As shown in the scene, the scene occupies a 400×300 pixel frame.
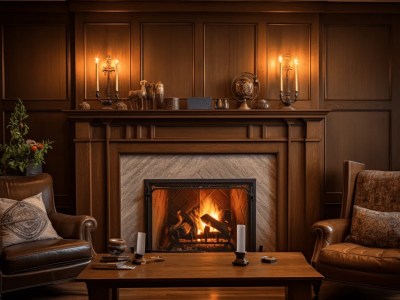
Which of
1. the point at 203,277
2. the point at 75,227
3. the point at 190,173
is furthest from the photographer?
the point at 190,173

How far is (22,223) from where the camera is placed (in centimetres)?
396

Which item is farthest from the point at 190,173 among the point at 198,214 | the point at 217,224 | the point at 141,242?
the point at 141,242

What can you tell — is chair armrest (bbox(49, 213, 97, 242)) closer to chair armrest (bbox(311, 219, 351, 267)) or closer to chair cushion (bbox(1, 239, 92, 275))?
chair cushion (bbox(1, 239, 92, 275))

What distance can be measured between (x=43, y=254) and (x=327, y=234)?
213cm

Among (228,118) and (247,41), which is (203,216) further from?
Answer: (247,41)

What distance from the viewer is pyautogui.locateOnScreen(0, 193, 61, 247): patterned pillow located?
3.89 meters

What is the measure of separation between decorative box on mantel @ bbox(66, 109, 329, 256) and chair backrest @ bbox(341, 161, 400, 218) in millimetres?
385

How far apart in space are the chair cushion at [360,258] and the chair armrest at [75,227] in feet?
6.02

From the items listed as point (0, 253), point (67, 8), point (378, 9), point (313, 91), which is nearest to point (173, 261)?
point (0, 253)

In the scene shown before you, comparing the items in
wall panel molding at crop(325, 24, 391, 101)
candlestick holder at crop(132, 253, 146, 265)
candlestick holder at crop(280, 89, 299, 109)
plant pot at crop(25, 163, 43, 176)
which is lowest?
candlestick holder at crop(132, 253, 146, 265)

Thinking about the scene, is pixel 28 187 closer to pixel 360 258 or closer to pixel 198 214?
pixel 198 214

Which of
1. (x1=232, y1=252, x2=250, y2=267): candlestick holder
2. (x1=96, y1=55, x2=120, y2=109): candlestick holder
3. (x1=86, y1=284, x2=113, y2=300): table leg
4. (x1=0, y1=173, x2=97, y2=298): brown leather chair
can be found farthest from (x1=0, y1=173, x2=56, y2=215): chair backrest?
(x1=232, y1=252, x2=250, y2=267): candlestick holder

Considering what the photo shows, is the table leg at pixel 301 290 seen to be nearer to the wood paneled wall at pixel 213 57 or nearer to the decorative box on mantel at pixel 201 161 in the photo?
the decorative box on mantel at pixel 201 161

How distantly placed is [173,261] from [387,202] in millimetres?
1925
